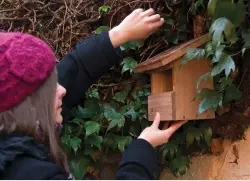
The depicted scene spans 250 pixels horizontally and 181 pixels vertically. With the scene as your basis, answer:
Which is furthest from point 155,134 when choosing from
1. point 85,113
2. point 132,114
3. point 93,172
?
point 93,172

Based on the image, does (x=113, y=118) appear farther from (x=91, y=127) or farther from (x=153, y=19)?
(x=153, y=19)

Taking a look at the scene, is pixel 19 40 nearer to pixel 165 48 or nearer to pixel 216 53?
pixel 216 53

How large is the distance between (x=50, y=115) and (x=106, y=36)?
0.41 m

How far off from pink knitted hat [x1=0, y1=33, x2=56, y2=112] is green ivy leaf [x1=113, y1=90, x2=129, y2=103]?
558 mm

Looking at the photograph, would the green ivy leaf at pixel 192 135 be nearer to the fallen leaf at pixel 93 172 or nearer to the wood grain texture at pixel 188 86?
the wood grain texture at pixel 188 86

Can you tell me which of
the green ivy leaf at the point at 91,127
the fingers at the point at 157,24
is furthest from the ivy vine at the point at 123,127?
the fingers at the point at 157,24

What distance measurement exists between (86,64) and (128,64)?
175mm

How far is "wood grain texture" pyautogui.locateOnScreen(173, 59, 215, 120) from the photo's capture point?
1224 millimetres

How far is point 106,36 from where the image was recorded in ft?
4.21

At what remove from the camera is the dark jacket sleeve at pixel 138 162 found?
39.3 inches

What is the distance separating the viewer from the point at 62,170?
938 mm

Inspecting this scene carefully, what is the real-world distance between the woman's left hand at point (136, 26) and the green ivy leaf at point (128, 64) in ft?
0.51

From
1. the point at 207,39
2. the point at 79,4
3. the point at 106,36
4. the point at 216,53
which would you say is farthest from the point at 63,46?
the point at 216,53

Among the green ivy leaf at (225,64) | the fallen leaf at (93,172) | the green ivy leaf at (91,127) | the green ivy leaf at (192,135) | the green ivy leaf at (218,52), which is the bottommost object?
the fallen leaf at (93,172)
